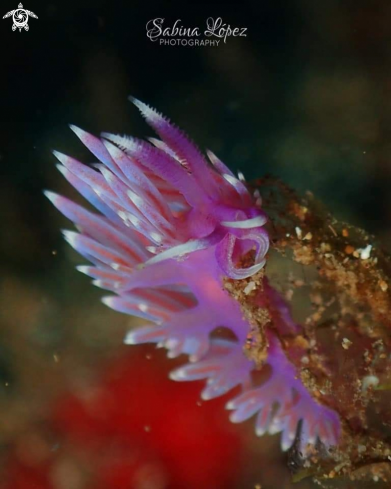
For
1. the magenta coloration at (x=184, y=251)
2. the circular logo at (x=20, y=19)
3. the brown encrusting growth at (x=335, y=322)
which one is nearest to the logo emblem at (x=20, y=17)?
the circular logo at (x=20, y=19)

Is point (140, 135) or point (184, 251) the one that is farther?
point (140, 135)

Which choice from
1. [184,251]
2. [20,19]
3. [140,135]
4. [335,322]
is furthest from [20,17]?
[335,322]

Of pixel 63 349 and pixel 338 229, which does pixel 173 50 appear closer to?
pixel 63 349

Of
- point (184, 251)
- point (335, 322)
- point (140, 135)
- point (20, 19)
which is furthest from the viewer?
point (20, 19)

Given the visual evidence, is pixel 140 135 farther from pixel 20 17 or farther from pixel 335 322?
pixel 335 322

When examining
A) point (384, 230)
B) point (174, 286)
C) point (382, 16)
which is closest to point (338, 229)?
point (174, 286)

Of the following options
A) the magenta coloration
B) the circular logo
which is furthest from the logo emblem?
the magenta coloration
